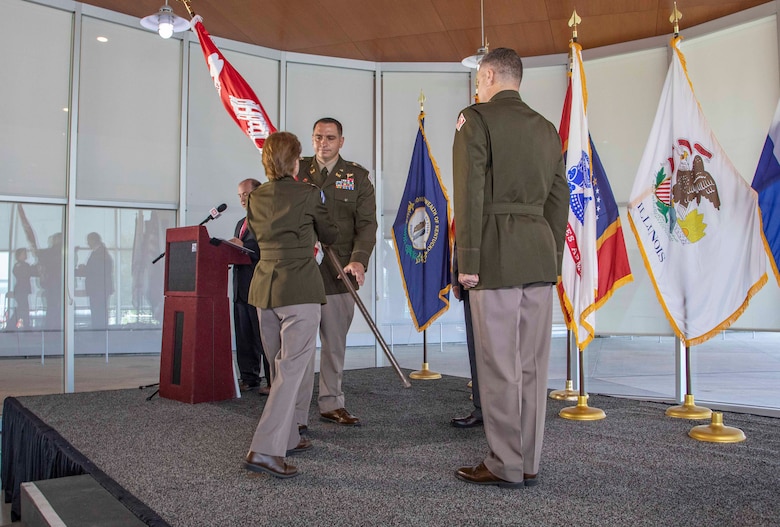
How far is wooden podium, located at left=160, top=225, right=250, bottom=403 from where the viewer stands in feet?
12.7

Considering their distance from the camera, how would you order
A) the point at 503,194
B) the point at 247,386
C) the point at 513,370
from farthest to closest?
the point at 247,386, the point at 503,194, the point at 513,370

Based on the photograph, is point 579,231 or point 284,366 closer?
point 284,366

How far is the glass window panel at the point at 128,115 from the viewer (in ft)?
17.5

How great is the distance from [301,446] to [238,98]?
313 centimetres

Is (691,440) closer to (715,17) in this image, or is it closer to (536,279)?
(536,279)

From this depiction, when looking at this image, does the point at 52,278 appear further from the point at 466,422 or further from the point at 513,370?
the point at 513,370

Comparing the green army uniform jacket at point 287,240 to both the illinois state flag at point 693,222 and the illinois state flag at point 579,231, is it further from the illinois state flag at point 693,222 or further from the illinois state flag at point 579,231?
the illinois state flag at point 693,222

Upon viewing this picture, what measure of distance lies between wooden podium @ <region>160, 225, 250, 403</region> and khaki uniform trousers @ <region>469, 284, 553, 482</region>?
2.16 m

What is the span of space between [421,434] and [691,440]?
4.42 feet

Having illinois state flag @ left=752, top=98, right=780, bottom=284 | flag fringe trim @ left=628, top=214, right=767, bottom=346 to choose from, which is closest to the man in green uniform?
flag fringe trim @ left=628, top=214, right=767, bottom=346

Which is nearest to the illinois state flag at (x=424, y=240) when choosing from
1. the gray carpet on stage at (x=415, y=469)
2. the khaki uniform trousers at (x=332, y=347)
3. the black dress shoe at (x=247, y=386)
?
the gray carpet on stage at (x=415, y=469)

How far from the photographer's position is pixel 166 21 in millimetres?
4621

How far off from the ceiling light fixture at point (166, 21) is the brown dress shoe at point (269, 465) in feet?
11.9

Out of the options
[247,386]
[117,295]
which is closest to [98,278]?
[117,295]
